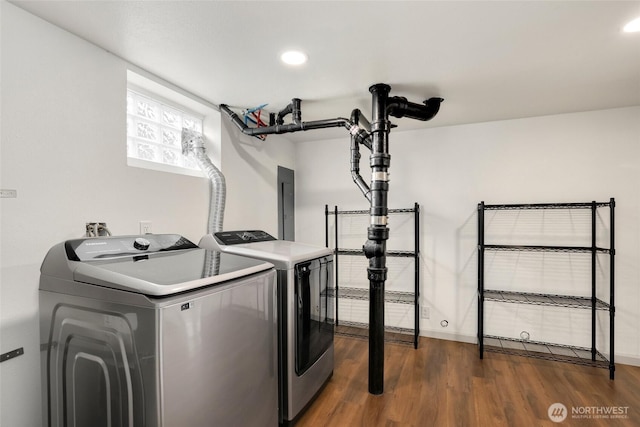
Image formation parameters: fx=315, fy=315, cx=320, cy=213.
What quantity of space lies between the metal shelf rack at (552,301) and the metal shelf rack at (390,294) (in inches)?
21.3

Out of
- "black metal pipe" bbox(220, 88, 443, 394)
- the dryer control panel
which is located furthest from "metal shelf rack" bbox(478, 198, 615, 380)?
the dryer control panel

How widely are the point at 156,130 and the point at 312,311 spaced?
1652 millimetres

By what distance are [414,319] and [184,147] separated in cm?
266

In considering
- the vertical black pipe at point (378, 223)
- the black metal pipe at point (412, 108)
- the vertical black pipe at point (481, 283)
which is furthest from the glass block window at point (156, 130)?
the vertical black pipe at point (481, 283)

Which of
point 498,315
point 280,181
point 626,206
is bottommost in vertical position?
point 498,315

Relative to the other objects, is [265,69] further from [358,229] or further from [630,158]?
[630,158]

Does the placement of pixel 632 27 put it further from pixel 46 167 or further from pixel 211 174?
pixel 46 167

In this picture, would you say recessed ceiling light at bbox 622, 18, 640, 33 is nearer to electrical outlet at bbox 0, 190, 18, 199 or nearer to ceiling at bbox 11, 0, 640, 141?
ceiling at bbox 11, 0, 640, 141

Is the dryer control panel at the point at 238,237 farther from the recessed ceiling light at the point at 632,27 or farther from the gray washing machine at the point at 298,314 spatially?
the recessed ceiling light at the point at 632,27

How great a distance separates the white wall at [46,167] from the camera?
4.35ft

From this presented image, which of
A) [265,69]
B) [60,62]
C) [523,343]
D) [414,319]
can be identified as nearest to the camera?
[60,62]

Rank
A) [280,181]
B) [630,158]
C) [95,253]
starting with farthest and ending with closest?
[280,181], [630,158], [95,253]

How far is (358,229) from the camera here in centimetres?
351

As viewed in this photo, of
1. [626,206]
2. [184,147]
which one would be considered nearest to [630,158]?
[626,206]
